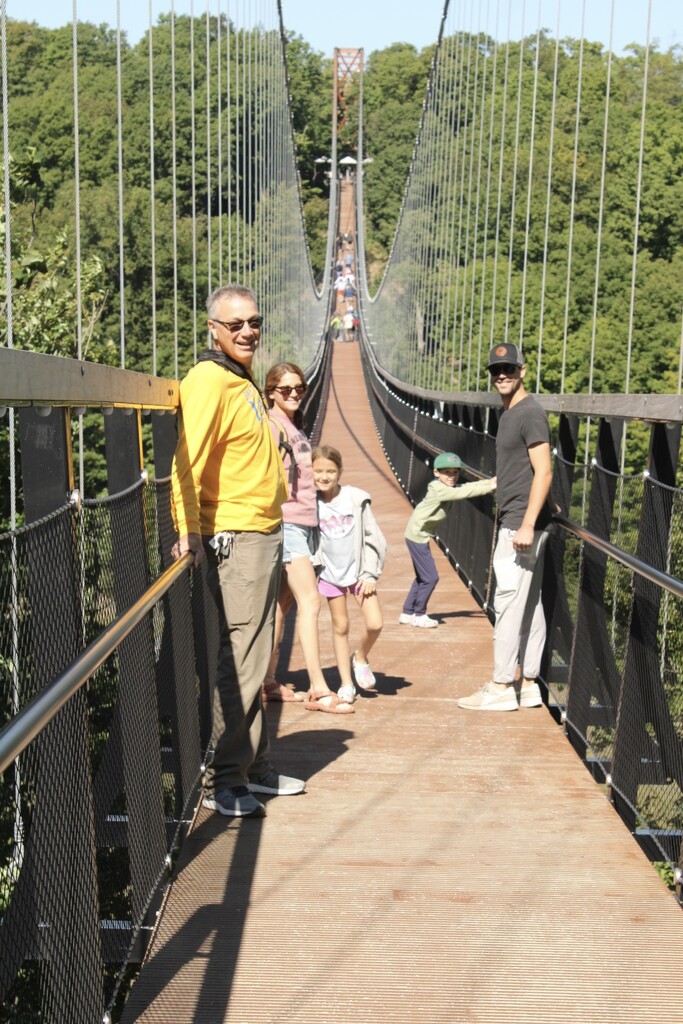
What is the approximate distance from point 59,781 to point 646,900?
1.75 metres

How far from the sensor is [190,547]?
374 cm

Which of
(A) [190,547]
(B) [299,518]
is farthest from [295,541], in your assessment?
(A) [190,547]

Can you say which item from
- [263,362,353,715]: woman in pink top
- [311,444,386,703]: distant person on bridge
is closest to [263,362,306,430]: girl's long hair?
[263,362,353,715]: woman in pink top

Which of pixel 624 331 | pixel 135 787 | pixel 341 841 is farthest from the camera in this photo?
pixel 624 331

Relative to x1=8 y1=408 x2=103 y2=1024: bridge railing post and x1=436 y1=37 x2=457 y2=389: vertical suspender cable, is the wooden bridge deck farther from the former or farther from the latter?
x1=436 y1=37 x2=457 y2=389: vertical suspender cable

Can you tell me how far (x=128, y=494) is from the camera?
3260 mm

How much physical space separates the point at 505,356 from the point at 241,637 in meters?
1.98

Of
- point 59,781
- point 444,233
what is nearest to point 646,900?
point 59,781

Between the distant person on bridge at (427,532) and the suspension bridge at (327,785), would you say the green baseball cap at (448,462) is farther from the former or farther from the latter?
the suspension bridge at (327,785)

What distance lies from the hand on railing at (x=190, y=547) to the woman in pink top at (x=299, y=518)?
139 cm

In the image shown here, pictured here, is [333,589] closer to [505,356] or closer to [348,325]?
[505,356]

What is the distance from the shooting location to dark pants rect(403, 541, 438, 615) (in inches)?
303

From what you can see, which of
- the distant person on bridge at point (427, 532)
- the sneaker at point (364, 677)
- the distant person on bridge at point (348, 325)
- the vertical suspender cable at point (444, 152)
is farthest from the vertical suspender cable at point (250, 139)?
the distant person on bridge at point (348, 325)

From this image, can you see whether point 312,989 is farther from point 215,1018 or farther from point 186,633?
point 186,633
